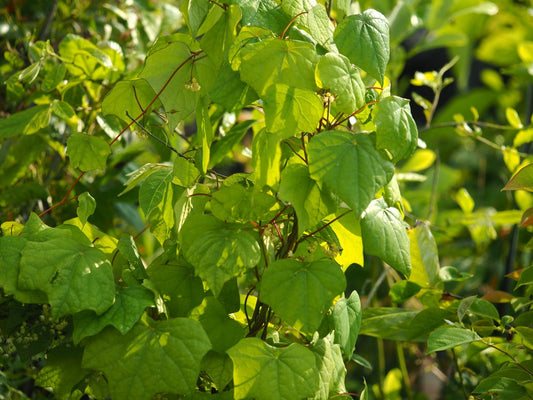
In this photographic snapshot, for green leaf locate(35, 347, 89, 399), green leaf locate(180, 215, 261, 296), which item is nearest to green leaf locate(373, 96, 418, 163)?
green leaf locate(180, 215, 261, 296)

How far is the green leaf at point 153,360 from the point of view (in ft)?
2.47

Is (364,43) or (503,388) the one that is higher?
(364,43)

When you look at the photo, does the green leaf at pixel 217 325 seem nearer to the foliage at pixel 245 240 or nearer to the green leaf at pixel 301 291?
the foliage at pixel 245 240

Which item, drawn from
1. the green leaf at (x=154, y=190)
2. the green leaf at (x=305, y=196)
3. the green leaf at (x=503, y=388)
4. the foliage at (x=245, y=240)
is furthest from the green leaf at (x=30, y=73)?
the green leaf at (x=503, y=388)

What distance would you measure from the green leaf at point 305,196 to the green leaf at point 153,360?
0.21 metres

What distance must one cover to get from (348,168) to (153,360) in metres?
0.36

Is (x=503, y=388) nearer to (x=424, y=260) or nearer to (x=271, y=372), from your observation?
(x=424, y=260)

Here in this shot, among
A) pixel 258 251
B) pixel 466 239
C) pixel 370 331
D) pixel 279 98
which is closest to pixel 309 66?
pixel 279 98

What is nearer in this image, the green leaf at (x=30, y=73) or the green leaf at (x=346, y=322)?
the green leaf at (x=346, y=322)

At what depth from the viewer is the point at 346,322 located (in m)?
0.83

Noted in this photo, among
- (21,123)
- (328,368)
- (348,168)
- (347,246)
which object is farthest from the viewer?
(21,123)

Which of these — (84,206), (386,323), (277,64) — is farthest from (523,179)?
(84,206)

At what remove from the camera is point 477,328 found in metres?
1.07

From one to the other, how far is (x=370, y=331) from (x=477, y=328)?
20 cm
